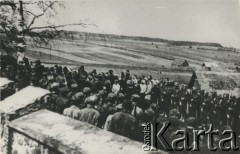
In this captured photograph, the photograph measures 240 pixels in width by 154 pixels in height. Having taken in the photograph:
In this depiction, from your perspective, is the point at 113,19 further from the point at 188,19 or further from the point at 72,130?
the point at 72,130

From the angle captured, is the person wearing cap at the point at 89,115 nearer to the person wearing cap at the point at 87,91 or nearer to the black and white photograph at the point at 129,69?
the black and white photograph at the point at 129,69

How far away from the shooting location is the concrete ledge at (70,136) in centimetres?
216

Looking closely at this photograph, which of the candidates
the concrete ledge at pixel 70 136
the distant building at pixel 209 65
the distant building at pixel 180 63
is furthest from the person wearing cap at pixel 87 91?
the distant building at pixel 209 65

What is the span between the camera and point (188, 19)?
3436mm

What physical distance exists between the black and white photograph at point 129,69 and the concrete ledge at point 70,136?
0.13ft

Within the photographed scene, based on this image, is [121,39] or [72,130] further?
[121,39]

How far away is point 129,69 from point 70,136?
1490 mm

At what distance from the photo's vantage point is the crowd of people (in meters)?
3.26

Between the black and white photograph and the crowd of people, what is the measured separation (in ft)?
0.04

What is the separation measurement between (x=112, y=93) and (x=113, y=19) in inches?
31.5

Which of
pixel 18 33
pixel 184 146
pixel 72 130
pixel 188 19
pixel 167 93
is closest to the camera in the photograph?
pixel 72 130

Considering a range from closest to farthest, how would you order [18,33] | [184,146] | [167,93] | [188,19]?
[184,146] < [188,19] < [167,93] < [18,33]

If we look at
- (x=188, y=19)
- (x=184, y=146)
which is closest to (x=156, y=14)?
(x=188, y=19)

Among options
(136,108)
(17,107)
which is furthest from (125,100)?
(17,107)
